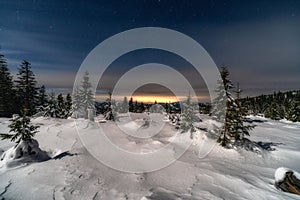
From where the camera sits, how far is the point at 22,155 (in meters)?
10.8

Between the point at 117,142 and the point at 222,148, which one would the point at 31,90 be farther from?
the point at 222,148

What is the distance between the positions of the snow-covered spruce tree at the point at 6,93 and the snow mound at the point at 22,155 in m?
32.4

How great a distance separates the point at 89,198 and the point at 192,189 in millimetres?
4416

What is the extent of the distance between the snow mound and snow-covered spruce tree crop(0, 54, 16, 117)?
1274 inches

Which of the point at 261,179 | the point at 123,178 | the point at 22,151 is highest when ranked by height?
the point at 22,151

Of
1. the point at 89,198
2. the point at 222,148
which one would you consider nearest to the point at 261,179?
the point at 222,148

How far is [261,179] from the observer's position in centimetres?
1145

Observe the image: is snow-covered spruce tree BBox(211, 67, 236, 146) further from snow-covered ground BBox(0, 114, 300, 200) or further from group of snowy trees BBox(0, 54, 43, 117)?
group of snowy trees BBox(0, 54, 43, 117)

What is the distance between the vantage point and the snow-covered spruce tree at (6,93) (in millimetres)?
36656

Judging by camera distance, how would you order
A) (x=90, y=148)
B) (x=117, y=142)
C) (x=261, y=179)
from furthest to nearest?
(x=117, y=142)
(x=90, y=148)
(x=261, y=179)

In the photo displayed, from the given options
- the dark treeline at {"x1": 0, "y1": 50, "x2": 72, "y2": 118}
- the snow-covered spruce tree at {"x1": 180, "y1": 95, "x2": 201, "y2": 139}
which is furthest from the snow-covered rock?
the dark treeline at {"x1": 0, "y1": 50, "x2": 72, "y2": 118}

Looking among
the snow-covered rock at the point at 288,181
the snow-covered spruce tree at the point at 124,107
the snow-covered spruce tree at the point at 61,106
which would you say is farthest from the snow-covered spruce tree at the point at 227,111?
the snow-covered spruce tree at the point at 124,107

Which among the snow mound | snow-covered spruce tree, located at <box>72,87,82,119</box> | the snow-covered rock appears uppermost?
snow-covered spruce tree, located at <box>72,87,82,119</box>

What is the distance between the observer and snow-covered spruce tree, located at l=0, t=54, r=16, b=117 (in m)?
36.7
